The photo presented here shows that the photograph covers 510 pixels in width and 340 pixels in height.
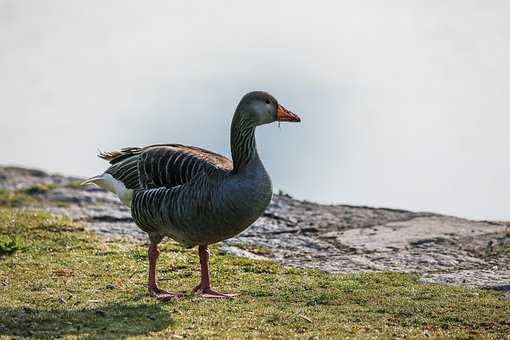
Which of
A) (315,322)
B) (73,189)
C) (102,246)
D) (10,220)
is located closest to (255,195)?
(315,322)

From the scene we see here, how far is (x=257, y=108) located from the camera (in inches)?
421

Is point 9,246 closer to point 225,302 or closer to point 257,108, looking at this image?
point 225,302

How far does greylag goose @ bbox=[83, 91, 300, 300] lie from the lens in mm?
10242

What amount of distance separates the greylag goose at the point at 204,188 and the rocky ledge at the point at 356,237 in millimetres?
3319

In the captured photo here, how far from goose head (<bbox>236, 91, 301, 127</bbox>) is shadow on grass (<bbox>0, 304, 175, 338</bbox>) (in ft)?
8.98

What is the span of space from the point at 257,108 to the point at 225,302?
2.58m

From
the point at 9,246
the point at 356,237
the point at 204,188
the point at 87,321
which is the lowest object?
the point at 87,321

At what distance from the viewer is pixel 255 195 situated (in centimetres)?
1023

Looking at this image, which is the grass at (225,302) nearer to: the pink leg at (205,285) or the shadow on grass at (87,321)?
the shadow on grass at (87,321)

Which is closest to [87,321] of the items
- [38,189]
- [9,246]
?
[9,246]

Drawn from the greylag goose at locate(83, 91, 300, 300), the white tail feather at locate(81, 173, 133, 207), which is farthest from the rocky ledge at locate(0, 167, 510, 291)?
the greylag goose at locate(83, 91, 300, 300)

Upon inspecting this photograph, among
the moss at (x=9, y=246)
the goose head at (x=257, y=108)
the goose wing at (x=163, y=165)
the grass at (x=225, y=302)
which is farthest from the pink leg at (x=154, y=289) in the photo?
the moss at (x=9, y=246)

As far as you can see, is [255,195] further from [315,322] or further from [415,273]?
[415,273]

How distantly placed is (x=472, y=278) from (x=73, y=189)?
44.5 ft
